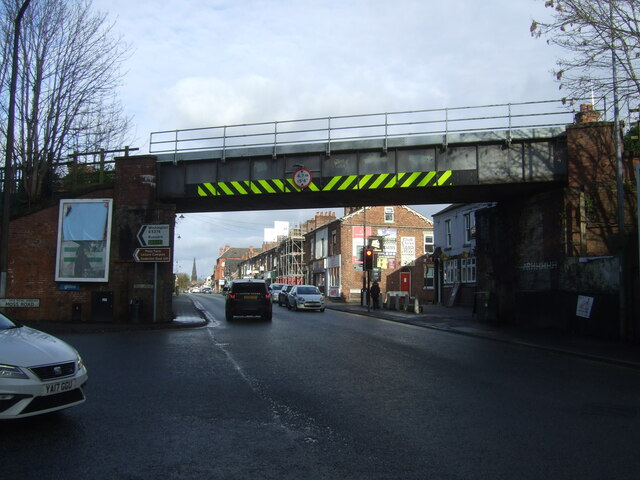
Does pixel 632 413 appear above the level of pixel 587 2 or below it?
below

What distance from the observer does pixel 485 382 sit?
9.01m

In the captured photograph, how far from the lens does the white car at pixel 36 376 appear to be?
5.30 m

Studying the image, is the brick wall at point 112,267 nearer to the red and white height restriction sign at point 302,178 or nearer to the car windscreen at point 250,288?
the car windscreen at point 250,288

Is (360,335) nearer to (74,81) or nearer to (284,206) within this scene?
(284,206)

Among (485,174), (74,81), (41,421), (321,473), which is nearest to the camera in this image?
(321,473)

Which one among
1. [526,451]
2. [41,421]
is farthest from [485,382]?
[41,421]

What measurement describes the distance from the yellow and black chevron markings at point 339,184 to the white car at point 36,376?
1444 cm

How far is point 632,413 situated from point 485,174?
12632mm

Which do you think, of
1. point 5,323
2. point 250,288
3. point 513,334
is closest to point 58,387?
point 5,323

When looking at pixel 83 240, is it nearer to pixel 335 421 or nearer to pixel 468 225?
pixel 335 421

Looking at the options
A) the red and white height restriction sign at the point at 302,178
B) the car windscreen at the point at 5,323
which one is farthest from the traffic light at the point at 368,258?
the car windscreen at the point at 5,323

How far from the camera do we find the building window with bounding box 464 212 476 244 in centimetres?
3391

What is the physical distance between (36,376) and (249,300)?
17662 millimetres

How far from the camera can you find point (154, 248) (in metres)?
20.4
